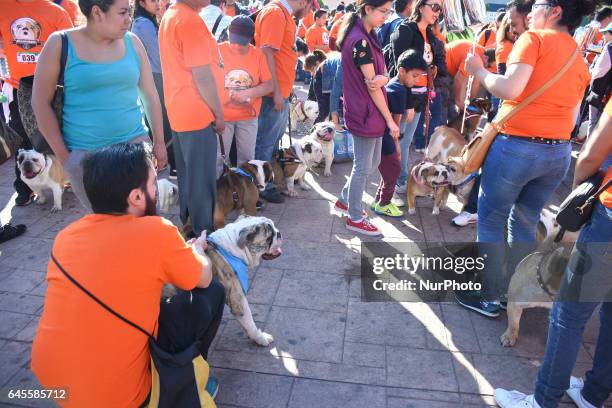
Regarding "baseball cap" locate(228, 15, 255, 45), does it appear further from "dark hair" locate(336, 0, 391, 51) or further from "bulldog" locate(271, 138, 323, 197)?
"bulldog" locate(271, 138, 323, 197)

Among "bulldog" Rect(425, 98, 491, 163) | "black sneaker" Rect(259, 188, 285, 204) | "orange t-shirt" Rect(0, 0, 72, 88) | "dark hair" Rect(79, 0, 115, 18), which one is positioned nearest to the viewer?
"dark hair" Rect(79, 0, 115, 18)

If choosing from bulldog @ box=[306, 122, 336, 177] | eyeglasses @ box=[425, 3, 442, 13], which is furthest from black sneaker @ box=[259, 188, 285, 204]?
eyeglasses @ box=[425, 3, 442, 13]

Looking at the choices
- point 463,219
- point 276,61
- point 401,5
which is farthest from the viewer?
point 401,5

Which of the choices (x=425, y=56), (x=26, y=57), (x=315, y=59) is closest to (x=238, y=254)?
(x=26, y=57)

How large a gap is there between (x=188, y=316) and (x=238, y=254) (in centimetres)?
75

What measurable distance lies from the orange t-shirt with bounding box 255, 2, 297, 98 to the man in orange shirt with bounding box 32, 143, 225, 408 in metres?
3.15

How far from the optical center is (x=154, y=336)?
198 cm

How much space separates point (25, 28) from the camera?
3.94 metres

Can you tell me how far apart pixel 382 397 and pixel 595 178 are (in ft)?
5.76

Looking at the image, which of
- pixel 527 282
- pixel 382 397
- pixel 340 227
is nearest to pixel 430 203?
pixel 340 227

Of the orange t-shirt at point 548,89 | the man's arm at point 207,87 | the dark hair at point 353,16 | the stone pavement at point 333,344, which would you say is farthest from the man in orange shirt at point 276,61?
the orange t-shirt at point 548,89

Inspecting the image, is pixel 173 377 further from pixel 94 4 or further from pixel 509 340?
pixel 509 340

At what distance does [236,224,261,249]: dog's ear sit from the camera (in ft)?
9.18

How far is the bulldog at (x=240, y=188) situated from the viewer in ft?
14.2
